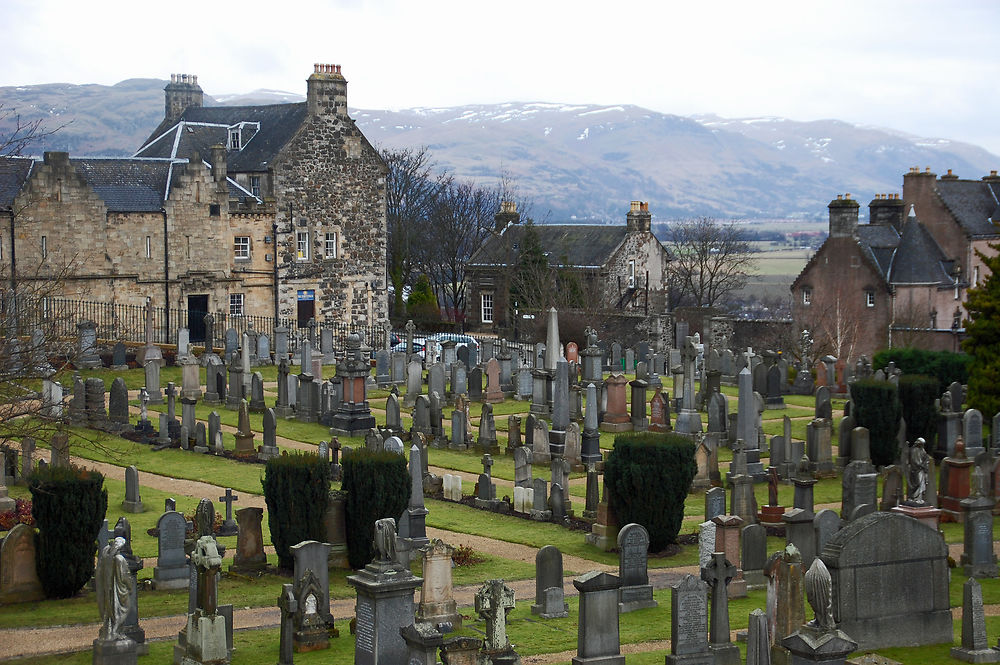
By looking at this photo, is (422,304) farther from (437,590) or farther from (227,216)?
(437,590)

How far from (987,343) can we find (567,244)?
37728mm

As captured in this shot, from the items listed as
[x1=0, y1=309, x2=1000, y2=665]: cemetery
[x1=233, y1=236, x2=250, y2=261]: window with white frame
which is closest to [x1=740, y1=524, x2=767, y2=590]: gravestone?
[x1=0, y1=309, x2=1000, y2=665]: cemetery

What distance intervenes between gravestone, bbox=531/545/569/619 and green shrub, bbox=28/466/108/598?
582 centimetres

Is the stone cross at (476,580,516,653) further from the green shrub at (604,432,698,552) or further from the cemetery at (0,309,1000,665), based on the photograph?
the green shrub at (604,432,698,552)

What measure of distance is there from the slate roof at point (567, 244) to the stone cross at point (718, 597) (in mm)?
47239

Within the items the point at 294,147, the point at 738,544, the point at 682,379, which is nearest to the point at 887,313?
the point at 682,379

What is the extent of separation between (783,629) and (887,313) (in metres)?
40.2

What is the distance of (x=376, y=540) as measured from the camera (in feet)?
43.4

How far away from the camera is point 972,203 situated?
182 feet

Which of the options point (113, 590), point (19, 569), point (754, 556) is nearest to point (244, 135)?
point (19, 569)

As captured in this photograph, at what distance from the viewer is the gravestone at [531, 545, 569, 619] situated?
1550cm

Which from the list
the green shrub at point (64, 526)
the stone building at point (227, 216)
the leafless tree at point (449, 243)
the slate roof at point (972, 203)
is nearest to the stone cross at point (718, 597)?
the green shrub at point (64, 526)

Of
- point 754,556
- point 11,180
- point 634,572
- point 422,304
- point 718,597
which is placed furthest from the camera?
point 422,304

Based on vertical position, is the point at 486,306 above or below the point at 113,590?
above
